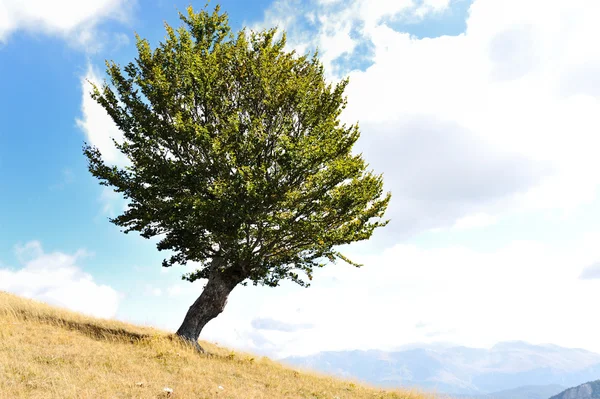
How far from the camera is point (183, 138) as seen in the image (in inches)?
744

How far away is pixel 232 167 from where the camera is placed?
18875mm

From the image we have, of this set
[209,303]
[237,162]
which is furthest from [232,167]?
[209,303]

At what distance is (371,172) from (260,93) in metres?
7.54

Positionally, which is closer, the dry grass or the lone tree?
the dry grass

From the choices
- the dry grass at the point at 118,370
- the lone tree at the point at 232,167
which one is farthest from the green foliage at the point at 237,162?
the dry grass at the point at 118,370

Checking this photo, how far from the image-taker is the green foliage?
60.0 feet

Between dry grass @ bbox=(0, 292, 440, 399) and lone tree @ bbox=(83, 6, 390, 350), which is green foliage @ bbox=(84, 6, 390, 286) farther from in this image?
dry grass @ bbox=(0, 292, 440, 399)

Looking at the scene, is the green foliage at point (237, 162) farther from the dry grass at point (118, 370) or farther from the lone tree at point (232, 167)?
the dry grass at point (118, 370)

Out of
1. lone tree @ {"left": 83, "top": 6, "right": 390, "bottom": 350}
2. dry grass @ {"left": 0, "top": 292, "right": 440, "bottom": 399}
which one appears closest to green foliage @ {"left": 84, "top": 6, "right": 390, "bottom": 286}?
lone tree @ {"left": 83, "top": 6, "right": 390, "bottom": 350}

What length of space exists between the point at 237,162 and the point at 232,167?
0.36 m

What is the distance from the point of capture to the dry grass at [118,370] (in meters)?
11.0

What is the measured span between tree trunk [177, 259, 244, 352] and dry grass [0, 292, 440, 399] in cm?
162

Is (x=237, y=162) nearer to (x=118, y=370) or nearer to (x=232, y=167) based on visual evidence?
(x=232, y=167)

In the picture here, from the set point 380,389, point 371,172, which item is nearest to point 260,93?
point 371,172
